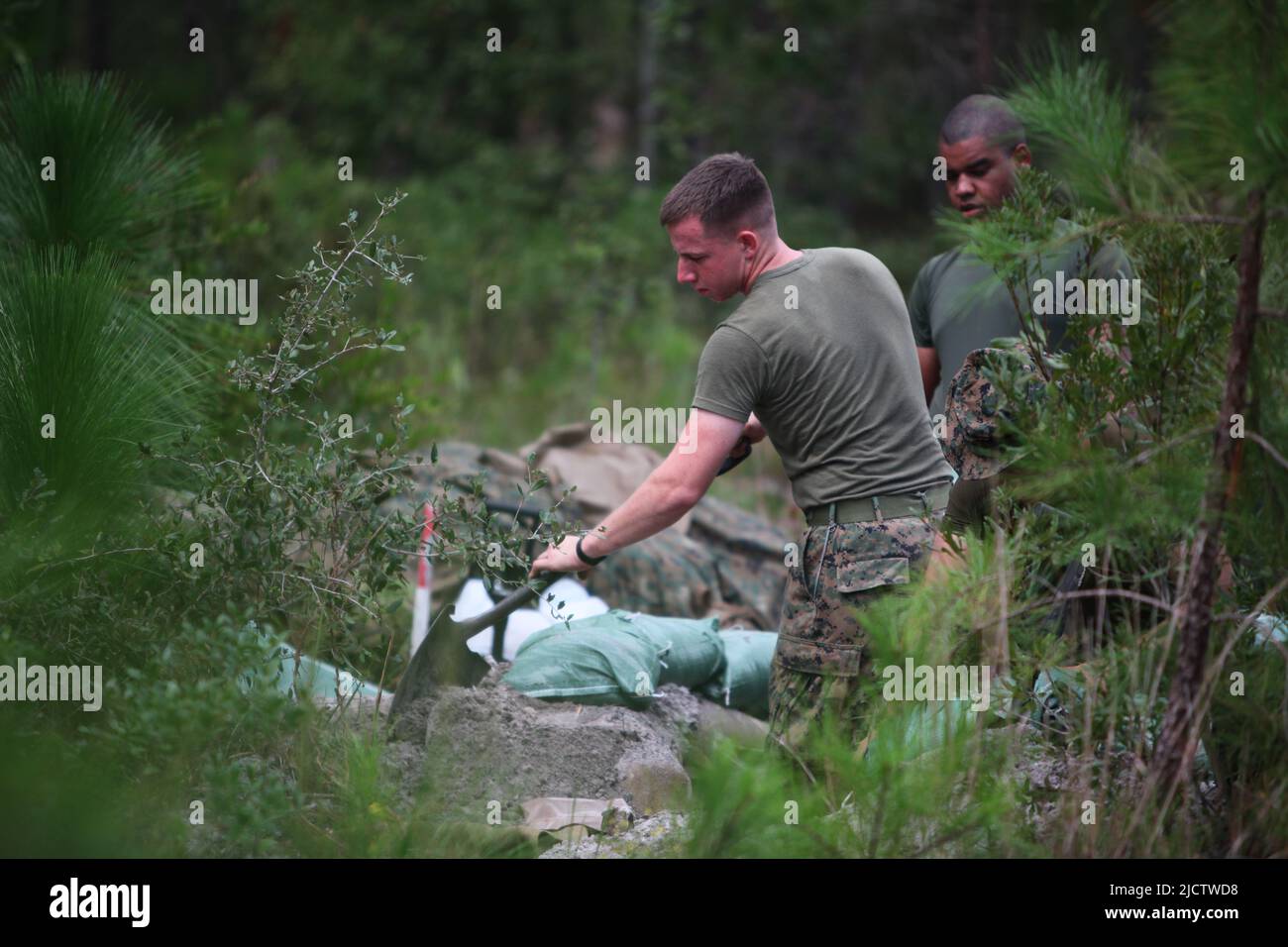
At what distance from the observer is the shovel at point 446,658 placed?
11.2ft

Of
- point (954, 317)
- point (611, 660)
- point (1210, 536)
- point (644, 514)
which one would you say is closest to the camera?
point (1210, 536)

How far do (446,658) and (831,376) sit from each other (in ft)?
4.05

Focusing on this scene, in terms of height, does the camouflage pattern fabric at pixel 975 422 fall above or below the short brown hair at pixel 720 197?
below

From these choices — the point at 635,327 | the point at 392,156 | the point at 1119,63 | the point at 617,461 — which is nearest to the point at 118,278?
the point at 617,461

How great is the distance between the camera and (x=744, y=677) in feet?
13.5

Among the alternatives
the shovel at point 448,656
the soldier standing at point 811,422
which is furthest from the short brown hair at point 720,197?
the shovel at point 448,656

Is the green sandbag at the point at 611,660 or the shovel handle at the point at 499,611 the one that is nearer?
the shovel handle at the point at 499,611

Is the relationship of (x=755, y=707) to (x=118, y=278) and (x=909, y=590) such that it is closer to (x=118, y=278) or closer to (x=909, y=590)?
(x=909, y=590)

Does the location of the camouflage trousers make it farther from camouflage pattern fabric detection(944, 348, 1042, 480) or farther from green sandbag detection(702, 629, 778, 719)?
green sandbag detection(702, 629, 778, 719)

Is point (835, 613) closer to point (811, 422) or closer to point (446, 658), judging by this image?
point (811, 422)

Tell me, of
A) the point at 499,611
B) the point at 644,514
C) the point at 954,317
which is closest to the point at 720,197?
the point at 644,514

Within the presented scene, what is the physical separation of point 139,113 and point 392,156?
44.9 ft

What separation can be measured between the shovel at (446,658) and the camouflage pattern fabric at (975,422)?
1108mm

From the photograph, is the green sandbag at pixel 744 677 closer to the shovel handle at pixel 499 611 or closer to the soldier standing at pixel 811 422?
the soldier standing at pixel 811 422
